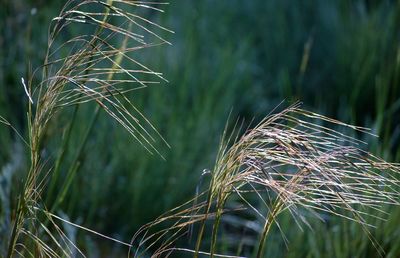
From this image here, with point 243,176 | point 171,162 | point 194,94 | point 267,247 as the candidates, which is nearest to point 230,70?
point 194,94

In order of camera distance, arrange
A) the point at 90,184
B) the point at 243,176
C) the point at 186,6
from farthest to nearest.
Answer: the point at 186,6, the point at 90,184, the point at 243,176

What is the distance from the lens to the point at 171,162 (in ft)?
12.1

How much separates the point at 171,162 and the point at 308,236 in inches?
37.3

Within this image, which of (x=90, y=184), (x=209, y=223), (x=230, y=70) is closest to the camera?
(x=90, y=184)

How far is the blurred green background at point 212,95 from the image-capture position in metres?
3.16

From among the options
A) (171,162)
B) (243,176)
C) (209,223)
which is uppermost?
(243,176)

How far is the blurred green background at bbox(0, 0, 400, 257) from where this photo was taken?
3159 mm

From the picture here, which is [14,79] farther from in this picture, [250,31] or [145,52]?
[250,31]

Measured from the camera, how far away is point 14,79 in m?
3.99

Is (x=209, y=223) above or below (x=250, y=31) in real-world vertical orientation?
below

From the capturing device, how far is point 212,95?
4062mm

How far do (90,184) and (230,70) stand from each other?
1.11 metres

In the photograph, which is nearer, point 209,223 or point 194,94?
point 209,223

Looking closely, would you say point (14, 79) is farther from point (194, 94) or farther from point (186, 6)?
point (186, 6)
